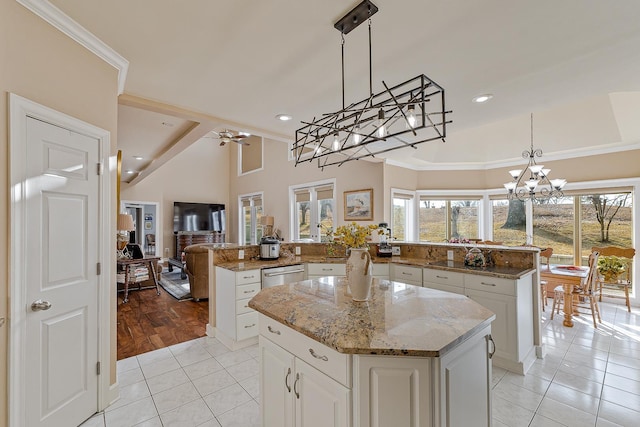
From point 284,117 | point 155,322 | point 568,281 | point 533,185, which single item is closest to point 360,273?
point 284,117

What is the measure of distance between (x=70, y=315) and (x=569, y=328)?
17.8ft

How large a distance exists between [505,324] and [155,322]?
4.48m

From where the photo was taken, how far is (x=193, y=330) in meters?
3.82

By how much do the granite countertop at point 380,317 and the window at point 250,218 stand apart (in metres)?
7.02

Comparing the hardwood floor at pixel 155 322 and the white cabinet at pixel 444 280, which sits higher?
the white cabinet at pixel 444 280

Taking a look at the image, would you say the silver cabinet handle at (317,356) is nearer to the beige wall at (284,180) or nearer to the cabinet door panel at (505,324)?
the cabinet door panel at (505,324)

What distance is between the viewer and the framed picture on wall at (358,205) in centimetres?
566

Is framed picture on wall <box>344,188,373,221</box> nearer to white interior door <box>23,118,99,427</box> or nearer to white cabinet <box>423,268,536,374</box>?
white cabinet <box>423,268,536,374</box>

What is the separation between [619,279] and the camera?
4.73 metres

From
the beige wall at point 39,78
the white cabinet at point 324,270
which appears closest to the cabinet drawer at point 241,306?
the white cabinet at point 324,270

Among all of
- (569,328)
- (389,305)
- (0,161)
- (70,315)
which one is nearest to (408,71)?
(389,305)

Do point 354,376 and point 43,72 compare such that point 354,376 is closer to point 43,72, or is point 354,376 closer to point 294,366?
point 294,366

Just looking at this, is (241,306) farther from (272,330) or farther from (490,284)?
(490,284)

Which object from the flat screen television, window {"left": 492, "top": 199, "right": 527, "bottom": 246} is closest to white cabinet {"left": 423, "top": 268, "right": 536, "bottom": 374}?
window {"left": 492, "top": 199, "right": 527, "bottom": 246}
